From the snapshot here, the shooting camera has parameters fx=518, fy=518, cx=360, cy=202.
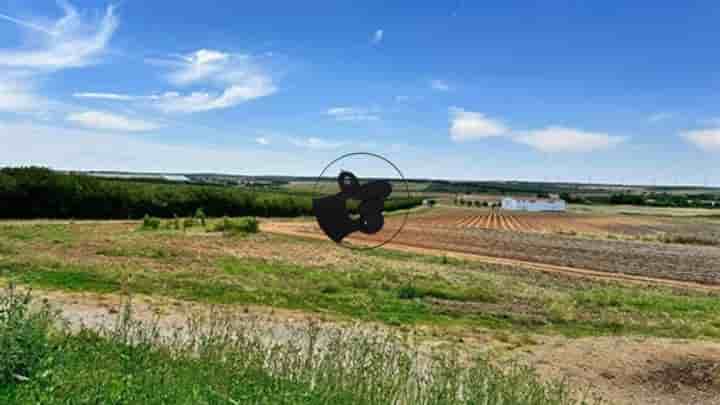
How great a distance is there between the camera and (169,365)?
183 inches

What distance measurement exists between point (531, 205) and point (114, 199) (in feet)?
209

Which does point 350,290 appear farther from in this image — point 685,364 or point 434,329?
point 685,364

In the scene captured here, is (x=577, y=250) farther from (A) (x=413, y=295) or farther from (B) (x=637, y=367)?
(B) (x=637, y=367)

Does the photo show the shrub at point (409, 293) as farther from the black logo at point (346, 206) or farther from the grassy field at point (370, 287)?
the black logo at point (346, 206)

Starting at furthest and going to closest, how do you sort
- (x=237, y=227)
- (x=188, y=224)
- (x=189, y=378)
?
(x=188, y=224) → (x=237, y=227) → (x=189, y=378)

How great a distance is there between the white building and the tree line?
41.7 m

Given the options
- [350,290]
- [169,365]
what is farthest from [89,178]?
[169,365]

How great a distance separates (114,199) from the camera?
4244cm

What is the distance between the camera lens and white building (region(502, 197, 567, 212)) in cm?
8288

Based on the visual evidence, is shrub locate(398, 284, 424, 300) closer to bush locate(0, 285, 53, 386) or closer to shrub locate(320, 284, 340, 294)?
shrub locate(320, 284, 340, 294)

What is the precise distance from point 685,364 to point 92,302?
11428mm

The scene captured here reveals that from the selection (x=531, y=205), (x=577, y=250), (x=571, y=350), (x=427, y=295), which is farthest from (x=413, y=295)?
(x=531, y=205)

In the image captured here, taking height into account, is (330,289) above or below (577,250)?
above

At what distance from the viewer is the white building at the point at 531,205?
272 feet
